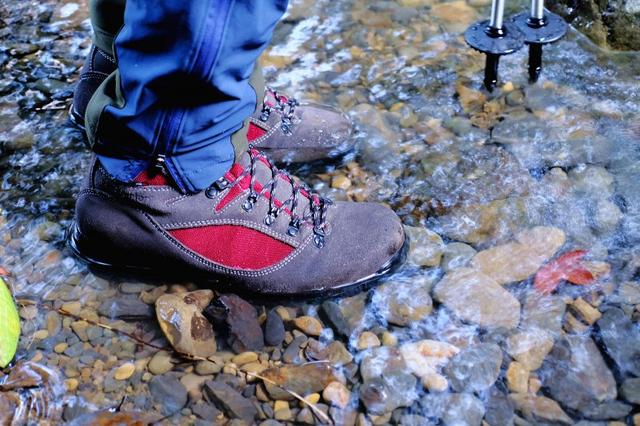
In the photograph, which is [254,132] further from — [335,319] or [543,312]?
[543,312]

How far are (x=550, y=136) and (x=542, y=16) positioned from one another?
0.35 m

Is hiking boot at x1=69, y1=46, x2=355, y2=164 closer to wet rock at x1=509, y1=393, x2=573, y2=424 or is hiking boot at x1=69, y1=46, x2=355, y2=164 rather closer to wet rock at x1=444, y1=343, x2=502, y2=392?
wet rock at x1=444, y1=343, x2=502, y2=392

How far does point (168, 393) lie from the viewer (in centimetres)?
143

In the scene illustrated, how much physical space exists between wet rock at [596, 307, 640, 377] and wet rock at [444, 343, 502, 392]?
217 millimetres

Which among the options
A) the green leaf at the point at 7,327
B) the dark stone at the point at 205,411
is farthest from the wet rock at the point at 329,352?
the green leaf at the point at 7,327

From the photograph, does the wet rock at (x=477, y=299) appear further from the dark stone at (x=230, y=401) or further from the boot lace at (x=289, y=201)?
the dark stone at (x=230, y=401)

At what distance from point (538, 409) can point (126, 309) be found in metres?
0.87

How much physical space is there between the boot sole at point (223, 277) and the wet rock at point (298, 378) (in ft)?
0.64

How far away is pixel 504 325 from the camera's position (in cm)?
153

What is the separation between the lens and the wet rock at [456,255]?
1700 millimetres

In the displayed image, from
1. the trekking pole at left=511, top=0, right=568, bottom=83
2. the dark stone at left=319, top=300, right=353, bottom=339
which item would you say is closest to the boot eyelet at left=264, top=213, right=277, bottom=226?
the dark stone at left=319, top=300, right=353, bottom=339

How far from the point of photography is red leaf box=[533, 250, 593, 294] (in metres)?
1.62

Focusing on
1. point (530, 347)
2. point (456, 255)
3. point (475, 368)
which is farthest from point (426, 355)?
point (456, 255)

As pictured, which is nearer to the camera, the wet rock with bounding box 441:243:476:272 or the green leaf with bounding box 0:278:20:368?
the green leaf with bounding box 0:278:20:368
